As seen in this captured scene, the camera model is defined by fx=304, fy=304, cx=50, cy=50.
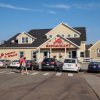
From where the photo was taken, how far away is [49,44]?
53.8 metres

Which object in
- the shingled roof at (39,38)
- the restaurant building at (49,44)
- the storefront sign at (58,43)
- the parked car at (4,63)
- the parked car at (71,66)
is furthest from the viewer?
the shingled roof at (39,38)

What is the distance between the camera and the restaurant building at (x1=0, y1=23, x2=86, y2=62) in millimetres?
53344

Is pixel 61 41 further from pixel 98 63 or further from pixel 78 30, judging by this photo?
pixel 98 63

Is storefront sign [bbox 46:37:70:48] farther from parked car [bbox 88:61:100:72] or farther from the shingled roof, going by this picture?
parked car [bbox 88:61:100:72]

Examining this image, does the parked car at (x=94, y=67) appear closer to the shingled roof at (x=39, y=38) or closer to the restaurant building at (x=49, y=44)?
the restaurant building at (x=49, y=44)

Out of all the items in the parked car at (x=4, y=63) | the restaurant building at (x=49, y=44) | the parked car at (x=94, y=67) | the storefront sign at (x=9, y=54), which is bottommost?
the parked car at (x=94, y=67)

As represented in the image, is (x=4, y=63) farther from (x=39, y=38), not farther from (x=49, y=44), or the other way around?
(x=39, y=38)

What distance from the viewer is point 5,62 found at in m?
45.8

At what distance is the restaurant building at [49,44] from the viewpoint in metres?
53.3

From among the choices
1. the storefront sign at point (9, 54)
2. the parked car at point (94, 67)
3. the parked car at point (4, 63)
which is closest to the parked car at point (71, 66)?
the parked car at point (94, 67)

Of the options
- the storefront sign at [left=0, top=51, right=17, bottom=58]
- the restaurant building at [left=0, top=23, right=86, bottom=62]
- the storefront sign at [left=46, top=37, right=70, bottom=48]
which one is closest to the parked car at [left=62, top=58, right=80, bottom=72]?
the restaurant building at [left=0, top=23, right=86, bottom=62]

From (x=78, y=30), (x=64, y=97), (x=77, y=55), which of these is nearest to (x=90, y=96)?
(x=64, y=97)

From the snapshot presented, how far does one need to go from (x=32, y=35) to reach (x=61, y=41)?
34.7 ft

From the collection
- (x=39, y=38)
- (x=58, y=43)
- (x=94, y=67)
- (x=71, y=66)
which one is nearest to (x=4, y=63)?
(x=58, y=43)
